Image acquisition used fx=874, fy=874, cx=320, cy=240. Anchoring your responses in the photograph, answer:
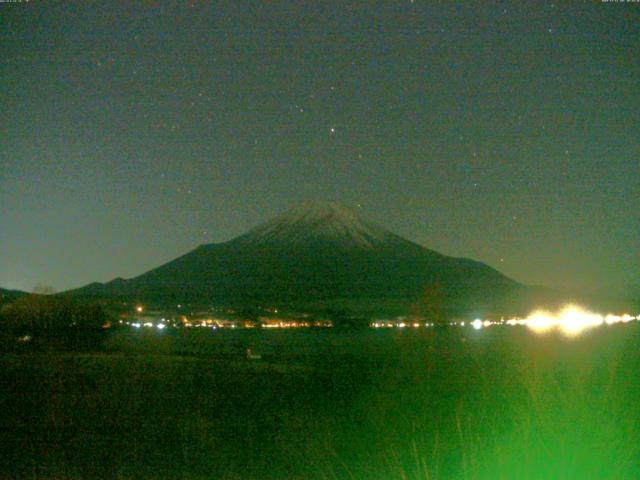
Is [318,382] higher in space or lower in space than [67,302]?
lower

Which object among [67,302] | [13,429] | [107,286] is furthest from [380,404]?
[107,286]

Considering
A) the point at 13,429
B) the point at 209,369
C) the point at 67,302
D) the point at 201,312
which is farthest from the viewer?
the point at 201,312

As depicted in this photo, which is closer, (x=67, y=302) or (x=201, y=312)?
(x=67, y=302)

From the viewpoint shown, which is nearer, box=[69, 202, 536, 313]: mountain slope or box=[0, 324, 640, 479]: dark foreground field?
box=[0, 324, 640, 479]: dark foreground field

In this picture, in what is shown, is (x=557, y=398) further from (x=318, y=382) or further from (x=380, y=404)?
(x=318, y=382)

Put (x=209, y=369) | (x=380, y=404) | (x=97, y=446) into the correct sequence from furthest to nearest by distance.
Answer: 1. (x=209, y=369)
2. (x=380, y=404)
3. (x=97, y=446)

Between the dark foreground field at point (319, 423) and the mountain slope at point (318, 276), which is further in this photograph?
the mountain slope at point (318, 276)

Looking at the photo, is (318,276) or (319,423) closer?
(319,423)
